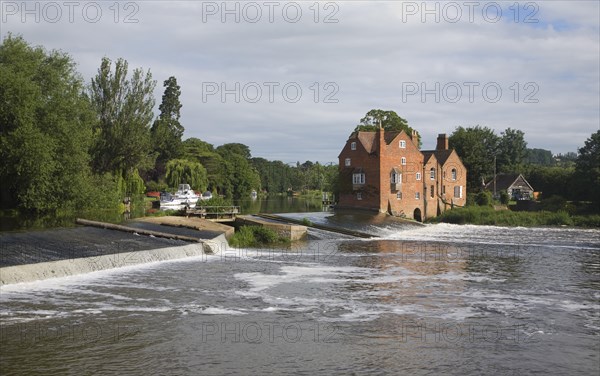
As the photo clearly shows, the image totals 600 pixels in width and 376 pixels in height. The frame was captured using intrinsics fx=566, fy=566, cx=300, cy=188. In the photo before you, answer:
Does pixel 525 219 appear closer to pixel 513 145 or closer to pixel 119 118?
pixel 119 118

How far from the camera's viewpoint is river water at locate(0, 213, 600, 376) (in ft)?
38.9

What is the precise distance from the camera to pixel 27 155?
1374 inches

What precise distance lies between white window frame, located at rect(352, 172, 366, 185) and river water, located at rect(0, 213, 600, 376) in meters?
36.7

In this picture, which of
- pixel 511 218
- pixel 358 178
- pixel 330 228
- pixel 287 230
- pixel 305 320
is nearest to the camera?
pixel 305 320

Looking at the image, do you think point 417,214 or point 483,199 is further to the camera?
point 483,199

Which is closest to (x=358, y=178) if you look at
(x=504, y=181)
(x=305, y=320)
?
(x=504, y=181)

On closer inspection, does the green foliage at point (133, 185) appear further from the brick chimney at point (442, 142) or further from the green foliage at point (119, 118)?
the brick chimney at point (442, 142)

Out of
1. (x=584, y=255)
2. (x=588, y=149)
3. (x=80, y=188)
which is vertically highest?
(x=588, y=149)

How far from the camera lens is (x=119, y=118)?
59000mm

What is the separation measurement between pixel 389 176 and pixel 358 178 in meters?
3.51

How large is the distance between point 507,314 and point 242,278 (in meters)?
9.66

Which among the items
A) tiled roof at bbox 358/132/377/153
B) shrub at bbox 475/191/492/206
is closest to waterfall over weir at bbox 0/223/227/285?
tiled roof at bbox 358/132/377/153

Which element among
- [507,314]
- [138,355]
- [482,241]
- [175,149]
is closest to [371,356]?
[138,355]

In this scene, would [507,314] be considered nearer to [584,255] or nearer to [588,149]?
[584,255]
